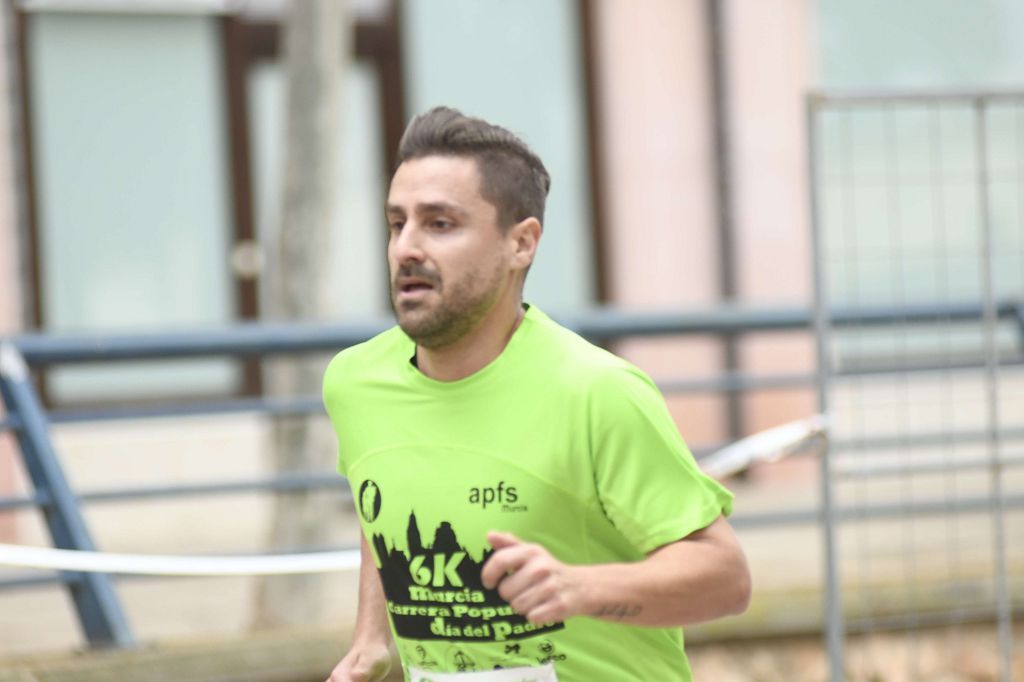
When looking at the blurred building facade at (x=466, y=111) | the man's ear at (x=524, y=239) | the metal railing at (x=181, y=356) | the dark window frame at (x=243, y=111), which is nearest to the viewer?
the man's ear at (x=524, y=239)

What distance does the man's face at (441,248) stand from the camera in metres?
2.39

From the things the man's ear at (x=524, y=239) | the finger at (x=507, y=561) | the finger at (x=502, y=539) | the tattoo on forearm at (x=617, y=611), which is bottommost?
the tattoo on forearm at (x=617, y=611)

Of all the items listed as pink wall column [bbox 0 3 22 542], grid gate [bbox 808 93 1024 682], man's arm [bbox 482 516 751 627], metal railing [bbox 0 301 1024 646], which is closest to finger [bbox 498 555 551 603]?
man's arm [bbox 482 516 751 627]

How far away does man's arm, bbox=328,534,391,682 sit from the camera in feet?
8.75

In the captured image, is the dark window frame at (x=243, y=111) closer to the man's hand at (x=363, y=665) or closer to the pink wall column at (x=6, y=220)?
the pink wall column at (x=6, y=220)

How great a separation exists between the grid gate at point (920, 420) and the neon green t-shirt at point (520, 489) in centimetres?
293

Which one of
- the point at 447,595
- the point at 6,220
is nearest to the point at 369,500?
the point at 447,595

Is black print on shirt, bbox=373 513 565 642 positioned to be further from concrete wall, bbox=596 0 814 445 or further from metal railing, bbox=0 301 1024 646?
concrete wall, bbox=596 0 814 445

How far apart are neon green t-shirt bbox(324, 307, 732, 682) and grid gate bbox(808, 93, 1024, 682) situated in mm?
2925

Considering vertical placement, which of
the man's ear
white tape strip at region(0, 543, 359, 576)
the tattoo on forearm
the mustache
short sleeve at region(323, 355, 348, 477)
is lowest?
white tape strip at region(0, 543, 359, 576)

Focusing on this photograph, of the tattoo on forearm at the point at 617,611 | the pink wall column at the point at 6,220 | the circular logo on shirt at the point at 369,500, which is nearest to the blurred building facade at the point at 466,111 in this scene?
the pink wall column at the point at 6,220

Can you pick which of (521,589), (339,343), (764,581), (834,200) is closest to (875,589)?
(764,581)

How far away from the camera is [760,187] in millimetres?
11102

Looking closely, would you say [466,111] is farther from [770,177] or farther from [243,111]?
[770,177]
